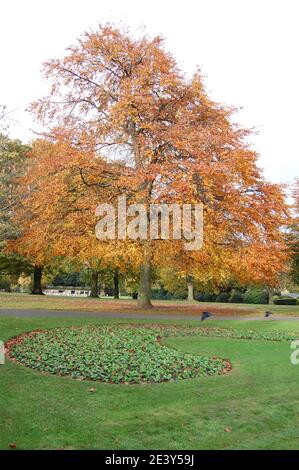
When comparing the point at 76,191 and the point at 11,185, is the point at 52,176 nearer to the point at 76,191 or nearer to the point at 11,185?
the point at 76,191

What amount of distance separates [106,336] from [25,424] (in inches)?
291

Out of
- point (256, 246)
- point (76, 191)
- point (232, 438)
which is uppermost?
point (76, 191)

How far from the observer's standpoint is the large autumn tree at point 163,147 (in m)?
20.9

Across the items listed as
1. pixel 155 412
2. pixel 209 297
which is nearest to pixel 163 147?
pixel 155 412

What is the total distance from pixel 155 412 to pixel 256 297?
1663 inches

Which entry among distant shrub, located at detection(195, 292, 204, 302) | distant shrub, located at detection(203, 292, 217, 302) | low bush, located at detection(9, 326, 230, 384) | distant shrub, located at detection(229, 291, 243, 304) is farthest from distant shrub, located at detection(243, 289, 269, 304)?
low bush, located at detection(9, 326, 230, 384)

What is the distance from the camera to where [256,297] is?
4750 centimetres

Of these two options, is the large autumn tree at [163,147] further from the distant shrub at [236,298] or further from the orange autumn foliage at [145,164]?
the distant shrub at [236,298]

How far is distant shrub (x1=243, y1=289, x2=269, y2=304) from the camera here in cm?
4754

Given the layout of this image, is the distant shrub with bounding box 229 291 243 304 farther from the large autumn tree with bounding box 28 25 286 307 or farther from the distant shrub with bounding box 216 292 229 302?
the large autumn tree with bounding box 28 25 286 307

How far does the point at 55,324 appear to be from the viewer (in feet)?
51.5

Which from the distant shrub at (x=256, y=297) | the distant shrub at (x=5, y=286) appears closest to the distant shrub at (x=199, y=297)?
the distant shrub at (x=256, y=297)

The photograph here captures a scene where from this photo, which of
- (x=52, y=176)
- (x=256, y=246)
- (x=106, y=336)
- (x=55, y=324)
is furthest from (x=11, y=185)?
(x=256, y=246)

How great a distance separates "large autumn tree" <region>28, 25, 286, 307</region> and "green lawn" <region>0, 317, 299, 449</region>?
11.6m
